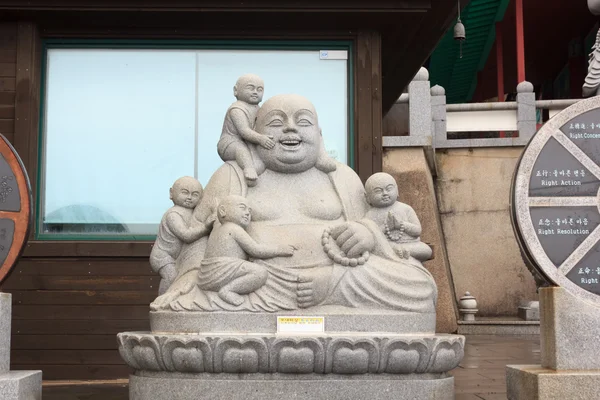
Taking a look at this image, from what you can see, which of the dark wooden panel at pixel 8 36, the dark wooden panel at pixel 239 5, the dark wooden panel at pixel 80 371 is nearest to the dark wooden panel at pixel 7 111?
the dark wooden panel at pixel 8 36

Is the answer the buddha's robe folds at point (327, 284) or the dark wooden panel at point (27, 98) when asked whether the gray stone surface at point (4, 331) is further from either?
the dark wooden panel at point (27, 98)

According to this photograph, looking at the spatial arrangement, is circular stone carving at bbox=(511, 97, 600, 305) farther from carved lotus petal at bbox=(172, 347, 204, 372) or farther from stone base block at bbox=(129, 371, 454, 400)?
carved lotus petal at bbox=(172, 347, 204, 372)

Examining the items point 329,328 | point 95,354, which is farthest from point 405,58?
point 329,328

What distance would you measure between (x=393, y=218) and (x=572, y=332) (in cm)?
134

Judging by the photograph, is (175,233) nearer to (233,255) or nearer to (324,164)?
(233,255)

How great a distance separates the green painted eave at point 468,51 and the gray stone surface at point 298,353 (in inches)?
419

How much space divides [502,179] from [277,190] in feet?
27.6

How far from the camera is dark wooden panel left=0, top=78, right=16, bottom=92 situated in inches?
311

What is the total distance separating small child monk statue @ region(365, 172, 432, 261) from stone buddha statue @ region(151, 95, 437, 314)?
8 centimetres

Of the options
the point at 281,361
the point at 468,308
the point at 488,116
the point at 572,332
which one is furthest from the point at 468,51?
the point at 281,361

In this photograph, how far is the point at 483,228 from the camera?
13.4 meters

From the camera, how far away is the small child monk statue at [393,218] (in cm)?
551

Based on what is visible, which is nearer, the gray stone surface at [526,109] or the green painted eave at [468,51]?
the gray stone surface at [526,109]

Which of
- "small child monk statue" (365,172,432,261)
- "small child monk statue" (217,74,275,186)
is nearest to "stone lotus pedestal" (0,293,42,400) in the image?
"small child monk statue" (217,74,275,186)
